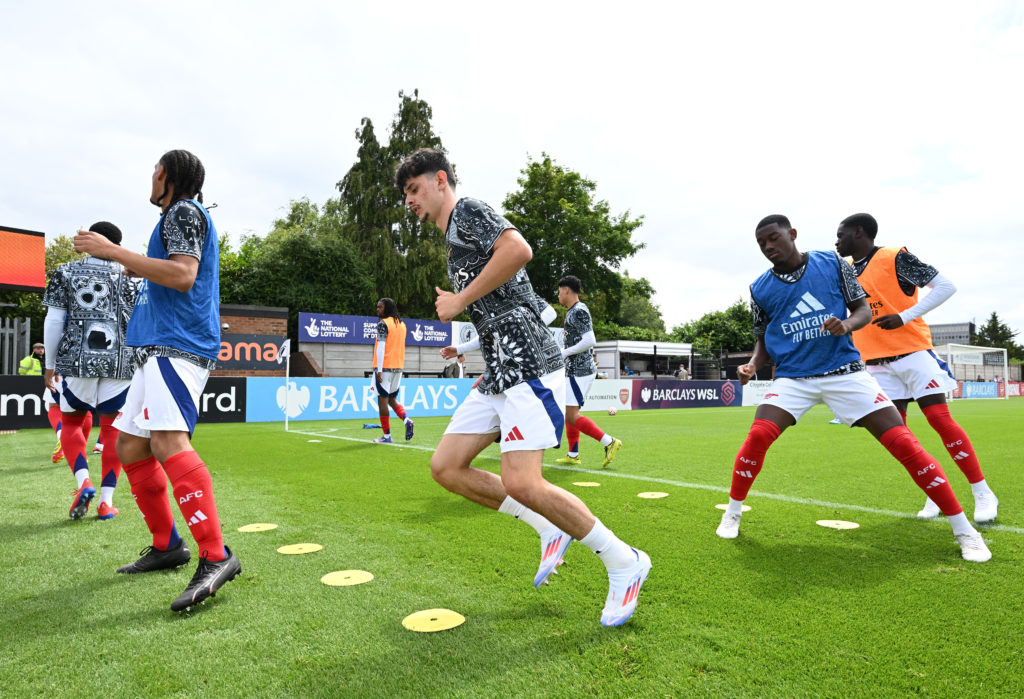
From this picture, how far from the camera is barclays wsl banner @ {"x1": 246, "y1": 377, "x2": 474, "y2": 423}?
14.4 meters

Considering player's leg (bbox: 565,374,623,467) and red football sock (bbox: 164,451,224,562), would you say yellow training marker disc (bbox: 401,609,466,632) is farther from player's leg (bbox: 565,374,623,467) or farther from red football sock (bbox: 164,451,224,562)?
player's leg (bbox: 565,374,623,467)

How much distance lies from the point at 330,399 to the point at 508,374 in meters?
13.5

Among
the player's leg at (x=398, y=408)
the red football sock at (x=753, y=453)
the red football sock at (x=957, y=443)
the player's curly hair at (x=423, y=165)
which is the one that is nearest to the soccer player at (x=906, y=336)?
the red football sock at (x=957, y=443)

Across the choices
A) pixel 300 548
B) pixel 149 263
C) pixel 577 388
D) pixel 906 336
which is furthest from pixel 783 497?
pixel 149 263

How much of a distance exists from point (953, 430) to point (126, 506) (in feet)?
19.4

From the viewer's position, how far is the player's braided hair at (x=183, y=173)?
2869 mm

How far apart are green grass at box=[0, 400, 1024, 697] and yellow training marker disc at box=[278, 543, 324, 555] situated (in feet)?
0.34

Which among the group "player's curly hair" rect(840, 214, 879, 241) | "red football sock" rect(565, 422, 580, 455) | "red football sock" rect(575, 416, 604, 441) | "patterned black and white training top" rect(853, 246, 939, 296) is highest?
"player's curly hair" rect(840, 214, 879, 241)

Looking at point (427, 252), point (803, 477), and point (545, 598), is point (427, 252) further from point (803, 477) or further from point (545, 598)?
point (545, 598)

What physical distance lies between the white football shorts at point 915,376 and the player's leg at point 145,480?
4.51 meters

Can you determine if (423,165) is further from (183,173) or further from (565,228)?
(565,228)

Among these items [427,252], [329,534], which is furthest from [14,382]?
[427,252]

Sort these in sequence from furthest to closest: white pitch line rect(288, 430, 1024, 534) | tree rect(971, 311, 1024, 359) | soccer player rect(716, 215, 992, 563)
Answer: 1. tree rect(971, 311, 1024, 359)
2. white pitch line rect(288, 430, 1024, 534)
3. soccer player rect(716, 215, 992, 563)

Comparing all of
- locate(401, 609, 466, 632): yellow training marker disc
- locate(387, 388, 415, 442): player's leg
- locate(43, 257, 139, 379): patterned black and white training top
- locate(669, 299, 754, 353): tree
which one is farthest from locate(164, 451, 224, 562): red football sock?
locate(669, 299, 754, 353): tree
